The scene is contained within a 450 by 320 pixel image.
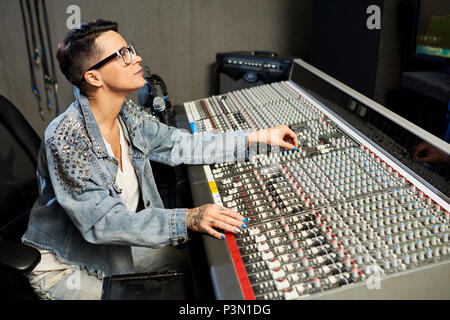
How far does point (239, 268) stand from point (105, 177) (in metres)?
0.52

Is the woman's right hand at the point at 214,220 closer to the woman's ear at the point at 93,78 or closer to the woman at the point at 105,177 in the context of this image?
the woman at the point at 105,177

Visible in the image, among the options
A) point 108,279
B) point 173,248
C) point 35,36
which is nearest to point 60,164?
point 108,279

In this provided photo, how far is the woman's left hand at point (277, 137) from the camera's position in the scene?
3.81 ft

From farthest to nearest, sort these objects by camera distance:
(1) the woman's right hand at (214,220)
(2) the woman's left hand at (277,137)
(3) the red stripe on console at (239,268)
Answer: (2) the woman's left hand at (277,137)
(1) the woman's right hand at (214,220)
(3) the red stripe on console at (239,268)

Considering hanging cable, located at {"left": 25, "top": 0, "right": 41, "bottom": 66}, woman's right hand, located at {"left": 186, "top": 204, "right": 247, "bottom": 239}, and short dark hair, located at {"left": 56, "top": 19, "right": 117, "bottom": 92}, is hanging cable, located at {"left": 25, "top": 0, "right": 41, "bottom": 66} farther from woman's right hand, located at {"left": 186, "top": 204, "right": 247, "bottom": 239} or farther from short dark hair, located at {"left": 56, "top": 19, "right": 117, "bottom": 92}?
woman's right hand, located at {"left": 186, "top": 204, "right": 247, "bottom": 239}

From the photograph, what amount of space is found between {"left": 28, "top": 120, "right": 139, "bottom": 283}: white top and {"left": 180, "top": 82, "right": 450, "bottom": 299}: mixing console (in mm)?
307

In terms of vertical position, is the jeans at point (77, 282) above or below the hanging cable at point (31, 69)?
below

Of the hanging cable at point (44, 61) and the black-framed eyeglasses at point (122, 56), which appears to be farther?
the hanging cable at point (44, 61)

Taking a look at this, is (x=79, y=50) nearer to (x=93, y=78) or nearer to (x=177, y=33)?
(x=93, y=78)

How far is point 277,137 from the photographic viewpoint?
46.4 inches

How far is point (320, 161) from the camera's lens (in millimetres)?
1039

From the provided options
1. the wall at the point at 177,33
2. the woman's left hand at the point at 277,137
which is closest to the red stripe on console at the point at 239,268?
the woman's left hand at the point at 277,137

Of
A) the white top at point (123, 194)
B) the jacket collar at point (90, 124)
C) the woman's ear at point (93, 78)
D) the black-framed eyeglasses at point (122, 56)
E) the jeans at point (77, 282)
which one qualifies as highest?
the black-framed eyeglasses at point (122, 56)

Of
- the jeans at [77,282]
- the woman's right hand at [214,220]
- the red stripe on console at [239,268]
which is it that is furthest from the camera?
the jeans at [77,282]
